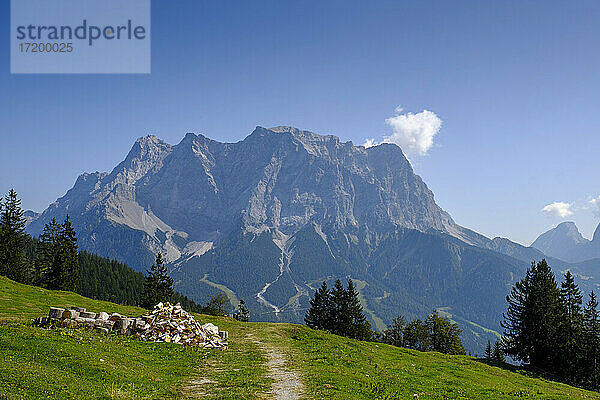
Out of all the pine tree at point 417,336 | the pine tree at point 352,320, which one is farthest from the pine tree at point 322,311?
the pine tree at point 417,336

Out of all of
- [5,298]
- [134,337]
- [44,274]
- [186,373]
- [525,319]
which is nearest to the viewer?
[186,373]

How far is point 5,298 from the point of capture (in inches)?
1973

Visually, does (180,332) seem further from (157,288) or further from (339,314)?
(157,288)

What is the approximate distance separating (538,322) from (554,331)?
112 inches

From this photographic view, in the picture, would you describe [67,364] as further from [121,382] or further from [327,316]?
[327,316]

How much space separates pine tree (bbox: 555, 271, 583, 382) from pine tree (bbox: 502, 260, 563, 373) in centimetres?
90

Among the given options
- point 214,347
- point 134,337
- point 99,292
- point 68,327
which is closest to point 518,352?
point 214,347

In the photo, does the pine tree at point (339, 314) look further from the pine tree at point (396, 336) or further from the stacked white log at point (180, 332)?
the stacked white log at point (180, 332)

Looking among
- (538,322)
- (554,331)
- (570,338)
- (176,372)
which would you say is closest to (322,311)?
(538,322)

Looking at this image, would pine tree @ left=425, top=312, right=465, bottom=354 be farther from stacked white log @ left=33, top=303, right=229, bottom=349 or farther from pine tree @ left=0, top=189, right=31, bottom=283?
pine tree @ left=0, top=189, right=31, bottom=283

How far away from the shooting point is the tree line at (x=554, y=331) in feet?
233

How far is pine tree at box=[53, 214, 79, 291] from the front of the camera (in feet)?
319

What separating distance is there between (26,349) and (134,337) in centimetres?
1202

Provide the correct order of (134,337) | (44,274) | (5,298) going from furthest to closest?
(44,274) → (5,298) → (134,337)
